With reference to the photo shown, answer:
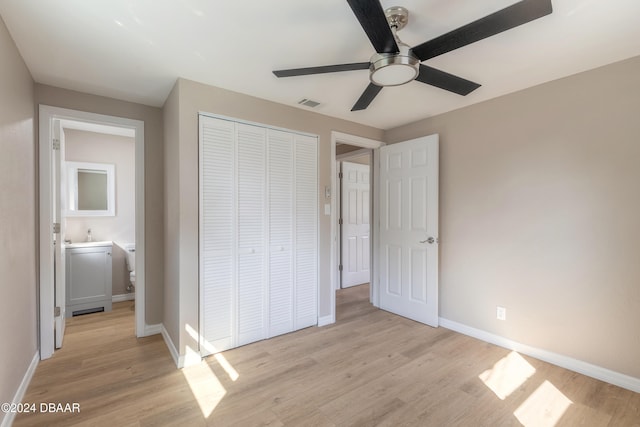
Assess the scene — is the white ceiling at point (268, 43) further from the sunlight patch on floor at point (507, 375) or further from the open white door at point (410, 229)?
the sunlight patch on floor at point (507, 375)

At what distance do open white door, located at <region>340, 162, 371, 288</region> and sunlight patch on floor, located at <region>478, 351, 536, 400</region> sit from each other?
2.61 m

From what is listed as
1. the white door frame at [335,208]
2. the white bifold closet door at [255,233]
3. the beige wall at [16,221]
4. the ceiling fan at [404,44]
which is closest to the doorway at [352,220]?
the white door frame at [335,208]

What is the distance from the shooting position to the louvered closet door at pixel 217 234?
248 cm

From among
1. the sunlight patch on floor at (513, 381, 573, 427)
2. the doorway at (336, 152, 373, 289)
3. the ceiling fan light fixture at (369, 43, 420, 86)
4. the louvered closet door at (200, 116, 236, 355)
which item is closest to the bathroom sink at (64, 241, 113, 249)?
the louvered closet door at (200, 116, 236, 355)

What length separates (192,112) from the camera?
2414 mm

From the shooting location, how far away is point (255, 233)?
2.77 m

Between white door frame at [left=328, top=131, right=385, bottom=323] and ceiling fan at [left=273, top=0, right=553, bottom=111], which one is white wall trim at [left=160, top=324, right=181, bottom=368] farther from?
ceiling fan at [left=273, top=0, right=553, bottom=111]

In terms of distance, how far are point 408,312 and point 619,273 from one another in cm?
189

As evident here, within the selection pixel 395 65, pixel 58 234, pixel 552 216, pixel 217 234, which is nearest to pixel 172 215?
pixel 217 234

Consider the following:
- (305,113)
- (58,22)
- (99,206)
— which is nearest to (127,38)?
(58,22)

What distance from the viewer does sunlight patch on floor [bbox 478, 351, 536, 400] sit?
6.77 ft

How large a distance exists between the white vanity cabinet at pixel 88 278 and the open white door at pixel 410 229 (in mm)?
3525

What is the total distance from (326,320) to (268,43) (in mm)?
2700

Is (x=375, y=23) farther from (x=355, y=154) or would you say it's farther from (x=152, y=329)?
(x=152, y=329)
